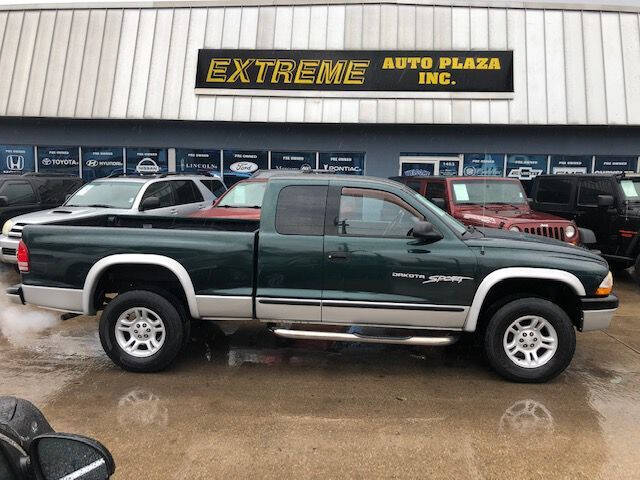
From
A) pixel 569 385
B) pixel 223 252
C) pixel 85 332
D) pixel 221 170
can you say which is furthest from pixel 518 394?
pixel 221 170

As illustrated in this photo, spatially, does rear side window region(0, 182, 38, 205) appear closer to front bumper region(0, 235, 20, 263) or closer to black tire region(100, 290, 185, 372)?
front bumper region(0, 235, 20, 263)

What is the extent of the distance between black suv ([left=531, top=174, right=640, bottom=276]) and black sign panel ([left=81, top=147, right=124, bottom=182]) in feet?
40.2

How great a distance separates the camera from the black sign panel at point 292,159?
14414 mm

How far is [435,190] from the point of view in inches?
358

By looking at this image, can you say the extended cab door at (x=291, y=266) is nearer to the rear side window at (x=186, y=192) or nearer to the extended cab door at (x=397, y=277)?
the extended cab door at (x=397, y=277)

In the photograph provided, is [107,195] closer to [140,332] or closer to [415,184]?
[140,332]

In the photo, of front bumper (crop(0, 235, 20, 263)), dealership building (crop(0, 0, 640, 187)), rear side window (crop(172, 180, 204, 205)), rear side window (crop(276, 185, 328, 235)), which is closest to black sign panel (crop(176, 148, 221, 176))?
dealership building (crop(0, 0, 640, 187))

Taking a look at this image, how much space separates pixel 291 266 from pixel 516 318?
206cm

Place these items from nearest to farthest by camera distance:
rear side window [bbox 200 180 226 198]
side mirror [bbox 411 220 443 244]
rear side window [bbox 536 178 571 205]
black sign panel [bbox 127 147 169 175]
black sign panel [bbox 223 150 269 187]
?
side mirror [bbox 411 220 443 244], rear side window [bbox 536 178 571 205], rear side window [bbox 200 180 226 198], black sign panel [bbox 223 150 269 187], black sign panel [bbox 127 147 169 175]

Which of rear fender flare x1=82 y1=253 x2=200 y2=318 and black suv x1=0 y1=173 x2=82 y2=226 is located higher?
black suv x1=0 y1=173 x2=82 y2=226

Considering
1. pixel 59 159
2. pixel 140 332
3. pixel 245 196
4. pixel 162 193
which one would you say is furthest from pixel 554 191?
pixel 59 159

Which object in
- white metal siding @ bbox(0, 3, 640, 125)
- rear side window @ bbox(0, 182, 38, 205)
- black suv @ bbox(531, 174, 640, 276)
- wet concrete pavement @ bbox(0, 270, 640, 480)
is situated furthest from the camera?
white metal siding @ bbox(0, 3, 640, 125)

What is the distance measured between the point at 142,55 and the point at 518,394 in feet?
43.4

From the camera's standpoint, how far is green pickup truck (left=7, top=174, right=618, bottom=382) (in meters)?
4.25
